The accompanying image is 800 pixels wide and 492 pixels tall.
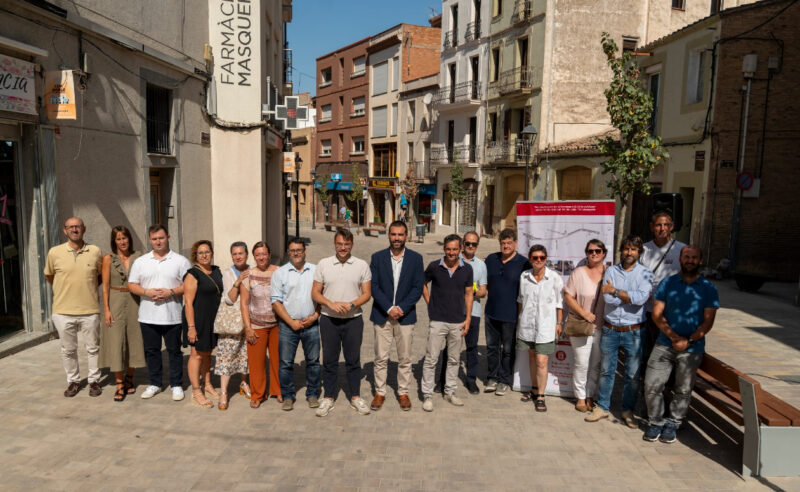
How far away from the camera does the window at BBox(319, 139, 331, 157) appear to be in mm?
47656

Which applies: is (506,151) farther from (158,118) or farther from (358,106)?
(158,118)

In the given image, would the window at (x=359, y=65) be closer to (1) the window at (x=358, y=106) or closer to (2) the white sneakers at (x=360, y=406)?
(1) the window at (x=358, y=106)

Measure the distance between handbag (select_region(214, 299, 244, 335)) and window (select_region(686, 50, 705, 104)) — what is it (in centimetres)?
1646

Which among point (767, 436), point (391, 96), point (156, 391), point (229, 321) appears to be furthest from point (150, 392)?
point (391, 96)

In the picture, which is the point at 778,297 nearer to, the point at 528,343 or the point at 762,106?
the point at 762,106

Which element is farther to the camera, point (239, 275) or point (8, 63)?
point (8, 63)

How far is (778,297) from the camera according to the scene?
1336 centimetres

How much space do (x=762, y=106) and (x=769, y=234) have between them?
366 centimetres

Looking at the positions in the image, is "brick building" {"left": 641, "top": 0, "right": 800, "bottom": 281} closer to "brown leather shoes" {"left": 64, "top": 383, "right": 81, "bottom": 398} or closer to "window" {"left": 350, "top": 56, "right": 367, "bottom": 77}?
"brown leather shoes" {"left": 64, "top": 383, "right": 81, "bottom": 398}

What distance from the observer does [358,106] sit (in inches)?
1710

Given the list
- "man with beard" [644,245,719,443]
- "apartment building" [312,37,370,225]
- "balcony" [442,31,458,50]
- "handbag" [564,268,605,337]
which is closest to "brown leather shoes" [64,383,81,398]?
"handbag" [564,268,605,337]

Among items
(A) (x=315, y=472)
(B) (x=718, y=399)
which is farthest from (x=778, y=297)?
(A) (x=315, y=472)

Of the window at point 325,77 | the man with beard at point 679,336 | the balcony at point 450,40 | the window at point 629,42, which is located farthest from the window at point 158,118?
the window at point 325,77

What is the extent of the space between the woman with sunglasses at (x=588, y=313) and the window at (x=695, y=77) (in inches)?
550
